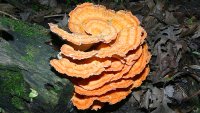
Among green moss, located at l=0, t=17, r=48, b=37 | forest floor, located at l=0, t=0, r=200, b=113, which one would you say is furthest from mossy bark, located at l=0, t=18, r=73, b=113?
forest floor, located at l=0, t=0, r=200, b=113

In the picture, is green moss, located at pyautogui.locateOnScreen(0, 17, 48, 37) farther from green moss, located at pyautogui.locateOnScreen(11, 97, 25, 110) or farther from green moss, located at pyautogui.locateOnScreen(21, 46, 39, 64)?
green moss, located at pyautogui.locateOnScreen(11, 97, 25, 110)

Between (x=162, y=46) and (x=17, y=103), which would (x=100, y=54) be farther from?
(x=162, y=46)

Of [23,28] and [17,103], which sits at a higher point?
[23,28]

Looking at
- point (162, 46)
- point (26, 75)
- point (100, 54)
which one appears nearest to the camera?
point (100, 54)

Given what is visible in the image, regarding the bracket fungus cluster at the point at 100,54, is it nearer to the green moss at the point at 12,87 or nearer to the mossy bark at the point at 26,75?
the mossy bark at the point at 26,75

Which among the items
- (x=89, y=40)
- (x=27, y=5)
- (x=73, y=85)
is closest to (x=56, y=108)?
(x=73, y=85)

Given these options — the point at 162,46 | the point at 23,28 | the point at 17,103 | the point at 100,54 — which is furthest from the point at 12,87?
the point at 162,46

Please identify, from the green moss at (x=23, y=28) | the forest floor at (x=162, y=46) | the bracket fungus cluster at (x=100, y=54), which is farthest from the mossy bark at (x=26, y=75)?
the forest floor at (x=162, y=46)
